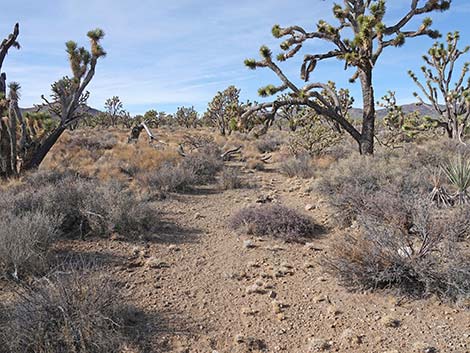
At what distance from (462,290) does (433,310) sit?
1.08 feet

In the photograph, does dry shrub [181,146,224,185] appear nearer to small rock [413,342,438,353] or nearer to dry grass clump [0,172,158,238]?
dry grass clump [0,172,158,238]

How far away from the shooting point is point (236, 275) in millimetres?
4559

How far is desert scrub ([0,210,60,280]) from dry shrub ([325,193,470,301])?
3554 mm

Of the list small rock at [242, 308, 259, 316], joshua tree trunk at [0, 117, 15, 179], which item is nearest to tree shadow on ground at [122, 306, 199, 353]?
small rock at [242, 308, 259, 316]

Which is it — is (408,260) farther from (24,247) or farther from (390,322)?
(24,247)

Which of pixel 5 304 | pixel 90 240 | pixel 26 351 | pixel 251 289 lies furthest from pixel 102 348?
pixel 90 240

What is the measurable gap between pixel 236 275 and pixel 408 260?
2.03 m

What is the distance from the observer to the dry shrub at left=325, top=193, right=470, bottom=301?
11.6 feet

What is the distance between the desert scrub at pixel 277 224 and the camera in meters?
5.81

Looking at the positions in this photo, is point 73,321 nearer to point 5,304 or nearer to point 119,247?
point 5,304

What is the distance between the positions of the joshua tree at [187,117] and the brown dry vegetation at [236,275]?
4391cm

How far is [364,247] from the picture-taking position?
4.09 metres

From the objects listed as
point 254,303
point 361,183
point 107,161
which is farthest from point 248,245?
point 107,161

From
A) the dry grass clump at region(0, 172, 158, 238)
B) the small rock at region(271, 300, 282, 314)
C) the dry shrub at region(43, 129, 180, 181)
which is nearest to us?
the small rock at region(271, 300, 282, 314)
